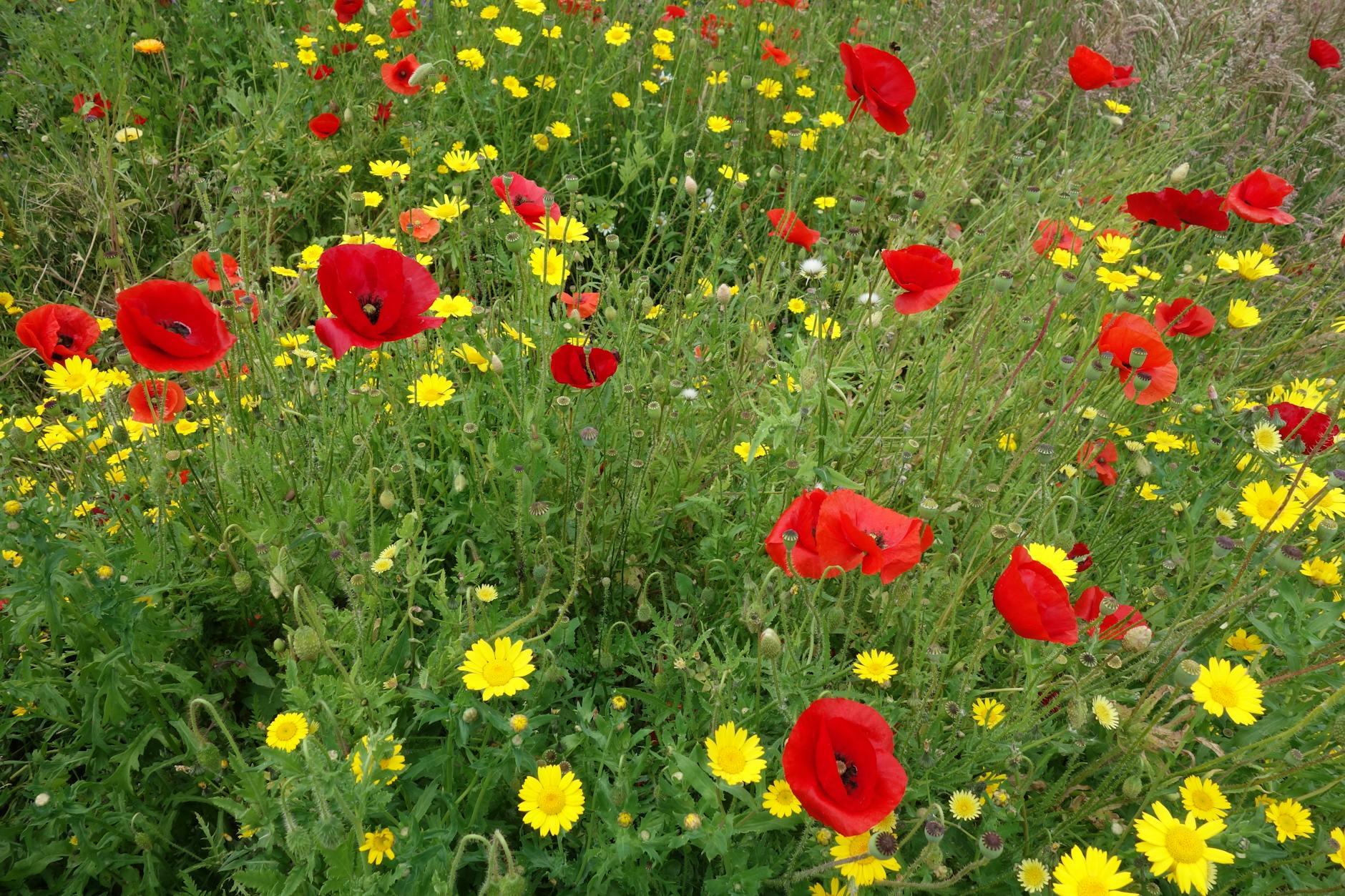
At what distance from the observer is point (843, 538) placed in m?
1.25

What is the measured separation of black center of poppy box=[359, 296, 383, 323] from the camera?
4.65 ft

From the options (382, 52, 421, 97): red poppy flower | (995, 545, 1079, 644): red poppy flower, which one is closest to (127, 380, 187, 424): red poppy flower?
(382, 52, 421, 97): red poppy flower

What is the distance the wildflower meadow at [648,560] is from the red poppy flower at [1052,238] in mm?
19

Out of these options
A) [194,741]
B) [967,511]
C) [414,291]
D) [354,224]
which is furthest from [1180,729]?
[354,224]

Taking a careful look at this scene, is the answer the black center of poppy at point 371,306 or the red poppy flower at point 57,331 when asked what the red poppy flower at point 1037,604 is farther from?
the red poppy flower at point 57,331

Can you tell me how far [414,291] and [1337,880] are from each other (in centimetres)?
186

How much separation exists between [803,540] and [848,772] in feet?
1.11

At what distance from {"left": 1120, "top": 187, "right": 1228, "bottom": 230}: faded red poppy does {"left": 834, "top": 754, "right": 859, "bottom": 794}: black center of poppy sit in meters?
1.58

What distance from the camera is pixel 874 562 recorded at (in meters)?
1.25

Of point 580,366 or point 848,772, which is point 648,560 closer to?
point 580,366

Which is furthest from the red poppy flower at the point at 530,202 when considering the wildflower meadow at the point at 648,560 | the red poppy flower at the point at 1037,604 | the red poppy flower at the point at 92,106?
the red poppy flower at the point at 92,106

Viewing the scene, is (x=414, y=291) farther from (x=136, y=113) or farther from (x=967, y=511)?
(x=136, y=113)

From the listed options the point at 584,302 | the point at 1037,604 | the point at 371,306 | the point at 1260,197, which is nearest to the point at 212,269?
the point at 371,306

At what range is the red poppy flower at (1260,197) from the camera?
2.09 meters
